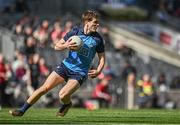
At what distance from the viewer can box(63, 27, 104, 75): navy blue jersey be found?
19641 mm

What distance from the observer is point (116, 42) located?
130 feet

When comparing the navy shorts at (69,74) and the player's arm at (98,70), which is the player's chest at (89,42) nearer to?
the player's arm at (98,70)

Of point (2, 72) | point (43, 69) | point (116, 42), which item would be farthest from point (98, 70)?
point (116, 42)

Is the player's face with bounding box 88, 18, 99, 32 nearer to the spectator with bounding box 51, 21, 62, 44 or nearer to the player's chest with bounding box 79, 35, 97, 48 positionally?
the player's chest with bounding box 79, 35, 97, 48

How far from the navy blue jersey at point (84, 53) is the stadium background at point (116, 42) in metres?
11.0

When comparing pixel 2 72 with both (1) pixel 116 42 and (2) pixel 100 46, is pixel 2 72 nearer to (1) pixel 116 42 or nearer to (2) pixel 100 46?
(1) pixel 116 42

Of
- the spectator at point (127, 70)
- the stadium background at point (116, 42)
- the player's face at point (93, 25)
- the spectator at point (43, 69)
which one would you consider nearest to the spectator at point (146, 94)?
the stadium background at point (116, 42)

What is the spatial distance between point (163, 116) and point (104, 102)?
32.0ft

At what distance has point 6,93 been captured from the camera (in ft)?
103

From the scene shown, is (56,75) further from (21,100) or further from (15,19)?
(15,19)

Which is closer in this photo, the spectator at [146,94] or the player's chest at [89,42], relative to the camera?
the player's chest at [89,42]

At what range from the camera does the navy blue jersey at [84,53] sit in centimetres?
1964

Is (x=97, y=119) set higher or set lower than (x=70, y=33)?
lower

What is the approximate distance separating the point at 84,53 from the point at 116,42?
20059 millimetres
